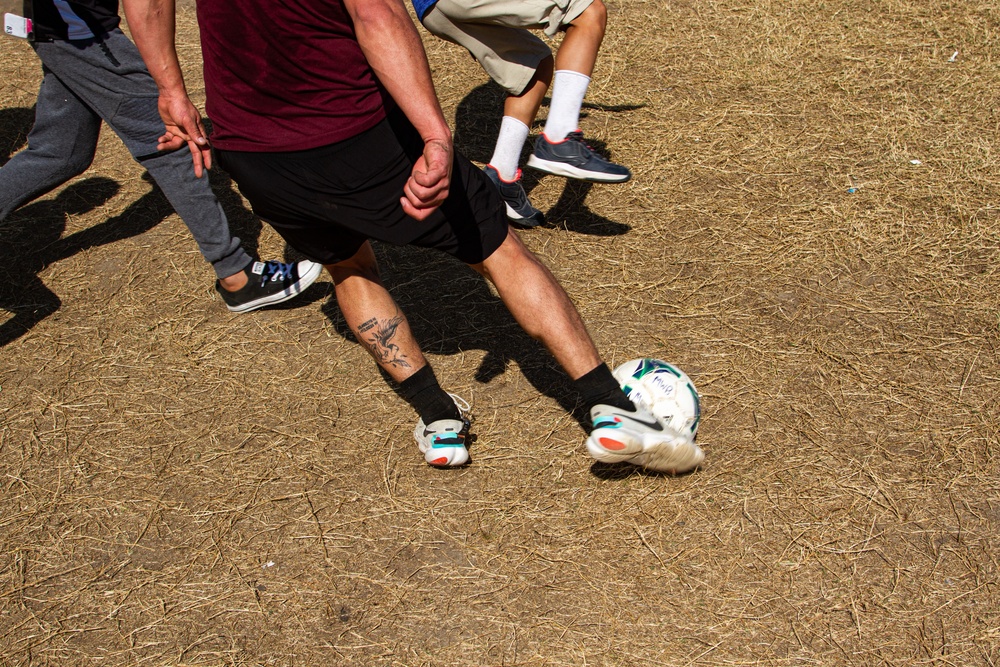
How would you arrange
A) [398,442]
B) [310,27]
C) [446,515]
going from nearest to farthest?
[310,27], [446,515], [398,442]

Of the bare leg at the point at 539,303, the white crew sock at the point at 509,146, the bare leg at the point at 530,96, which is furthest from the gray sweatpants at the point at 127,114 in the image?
the bare leg at the point at 539,303

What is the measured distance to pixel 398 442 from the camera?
3168mm

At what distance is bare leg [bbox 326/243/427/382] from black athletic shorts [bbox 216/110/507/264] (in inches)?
10.4

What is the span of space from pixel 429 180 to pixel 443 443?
1.02m

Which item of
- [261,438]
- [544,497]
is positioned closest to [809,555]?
[544,497]

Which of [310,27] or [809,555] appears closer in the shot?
[310,27]

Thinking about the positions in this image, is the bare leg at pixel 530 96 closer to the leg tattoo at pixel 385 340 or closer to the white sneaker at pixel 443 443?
the leg tattoo at pixel 385 340

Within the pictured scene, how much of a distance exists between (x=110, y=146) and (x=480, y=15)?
2868mm

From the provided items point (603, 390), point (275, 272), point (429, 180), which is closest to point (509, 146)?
point (275, 272)

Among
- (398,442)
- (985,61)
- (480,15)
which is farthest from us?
(985,61)

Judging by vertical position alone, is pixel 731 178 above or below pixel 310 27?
below

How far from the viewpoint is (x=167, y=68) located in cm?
285

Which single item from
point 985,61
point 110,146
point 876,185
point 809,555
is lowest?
point 110,146

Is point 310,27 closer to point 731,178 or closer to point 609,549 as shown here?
point 609,549
